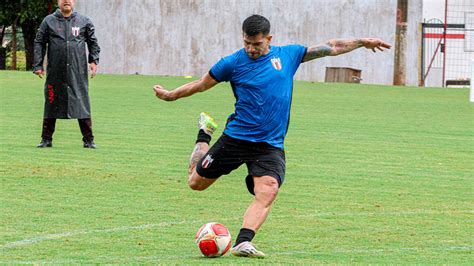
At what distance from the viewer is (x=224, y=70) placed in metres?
9.04

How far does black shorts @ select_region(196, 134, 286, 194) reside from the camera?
8.96m

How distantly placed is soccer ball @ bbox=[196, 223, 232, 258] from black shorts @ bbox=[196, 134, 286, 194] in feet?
2.19

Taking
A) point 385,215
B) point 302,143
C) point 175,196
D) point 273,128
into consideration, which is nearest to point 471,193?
point 385,215

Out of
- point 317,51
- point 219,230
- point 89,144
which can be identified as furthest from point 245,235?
point 89,144

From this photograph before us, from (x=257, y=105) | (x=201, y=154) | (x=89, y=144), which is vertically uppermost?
(x=257, y=105)

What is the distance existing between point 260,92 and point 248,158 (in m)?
0.52

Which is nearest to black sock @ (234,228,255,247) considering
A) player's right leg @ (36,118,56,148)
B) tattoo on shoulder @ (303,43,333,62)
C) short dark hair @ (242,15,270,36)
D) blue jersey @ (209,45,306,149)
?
blue jersey @ (209,45,306,149)

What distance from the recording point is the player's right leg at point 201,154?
31.0 ft

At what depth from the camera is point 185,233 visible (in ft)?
31.0

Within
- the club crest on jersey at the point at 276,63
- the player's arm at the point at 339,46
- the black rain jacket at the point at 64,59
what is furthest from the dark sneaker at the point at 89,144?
the club crest on jersey at the point at 276,63

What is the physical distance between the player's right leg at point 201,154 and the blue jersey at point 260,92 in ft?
1.80

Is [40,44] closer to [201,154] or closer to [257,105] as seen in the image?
[201,154]

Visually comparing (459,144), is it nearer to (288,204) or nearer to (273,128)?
(288,204)

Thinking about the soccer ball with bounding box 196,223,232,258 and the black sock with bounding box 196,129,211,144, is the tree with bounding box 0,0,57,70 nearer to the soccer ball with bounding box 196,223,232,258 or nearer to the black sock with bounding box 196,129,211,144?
the black sock with bounding box 196,129,211,144
